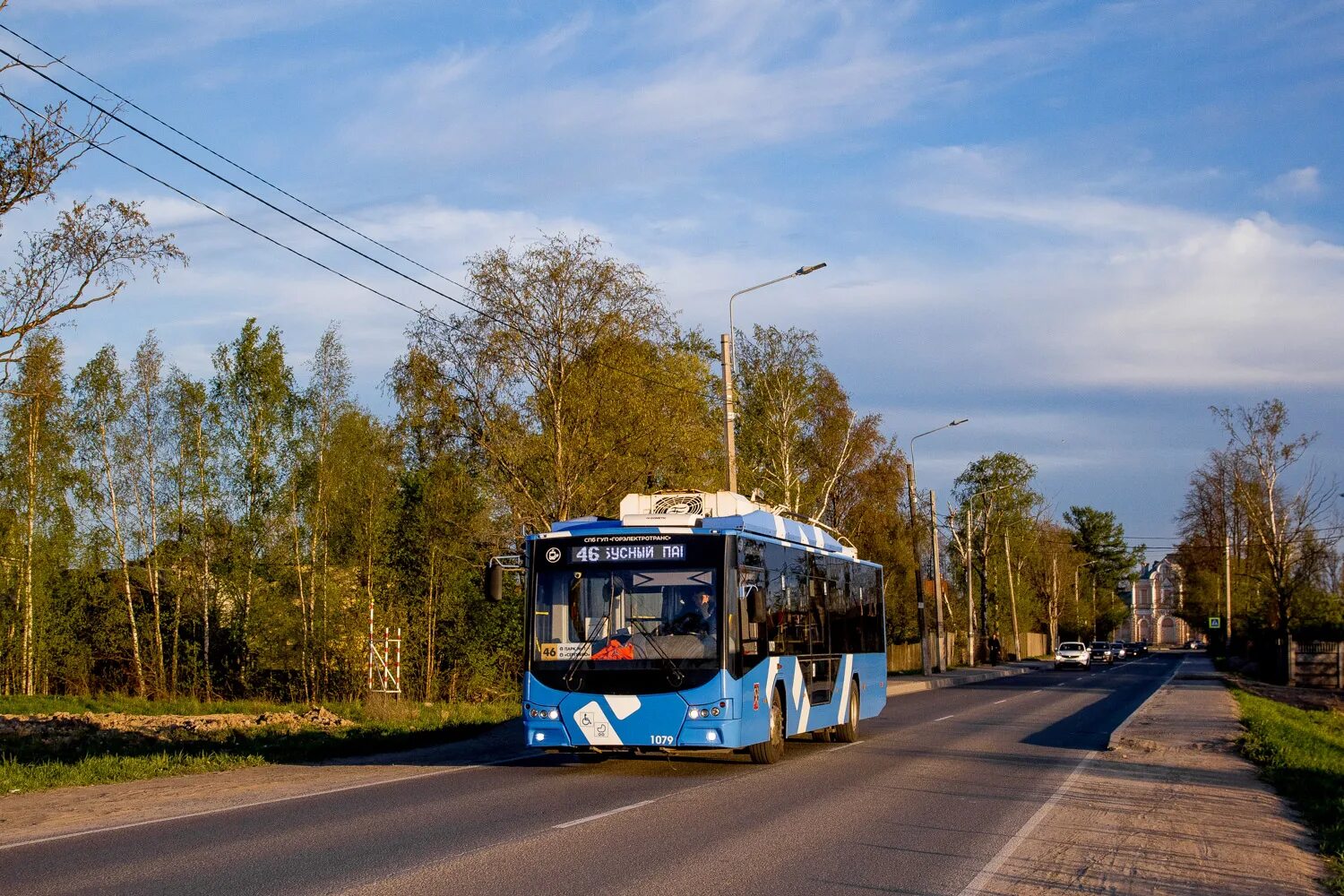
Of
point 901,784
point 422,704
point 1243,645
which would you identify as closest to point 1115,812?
point 901,784

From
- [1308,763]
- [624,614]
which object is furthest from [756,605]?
[1308,763]

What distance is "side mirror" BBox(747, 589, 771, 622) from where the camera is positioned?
1619 cm

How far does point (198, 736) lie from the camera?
2403cm

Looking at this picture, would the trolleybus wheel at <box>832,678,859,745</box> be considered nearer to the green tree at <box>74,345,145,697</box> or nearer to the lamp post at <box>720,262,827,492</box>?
the lamp post at <box>720,262,827,492</box>

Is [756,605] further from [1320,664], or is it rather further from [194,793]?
[1320,664]

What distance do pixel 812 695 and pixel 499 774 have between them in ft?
16.9

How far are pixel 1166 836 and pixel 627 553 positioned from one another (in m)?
7.30

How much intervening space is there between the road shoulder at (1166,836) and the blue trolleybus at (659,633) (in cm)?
404

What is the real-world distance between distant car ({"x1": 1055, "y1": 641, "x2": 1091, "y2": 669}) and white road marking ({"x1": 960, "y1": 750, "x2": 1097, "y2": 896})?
55.6 m

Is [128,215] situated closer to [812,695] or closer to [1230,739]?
[812,695]

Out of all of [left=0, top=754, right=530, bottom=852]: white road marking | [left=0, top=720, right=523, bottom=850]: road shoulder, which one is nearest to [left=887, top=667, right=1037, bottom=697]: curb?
[left=0, top=720, right=523, bottom=850]: road shoulder

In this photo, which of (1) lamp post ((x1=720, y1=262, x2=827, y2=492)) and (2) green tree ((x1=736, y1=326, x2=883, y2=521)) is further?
(2) green tree ((x1=736, y1=326, x2=883, y2=521))

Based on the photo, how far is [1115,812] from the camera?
12711mm

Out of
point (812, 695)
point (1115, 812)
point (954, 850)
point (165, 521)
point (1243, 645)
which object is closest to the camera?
point (954, 850)
